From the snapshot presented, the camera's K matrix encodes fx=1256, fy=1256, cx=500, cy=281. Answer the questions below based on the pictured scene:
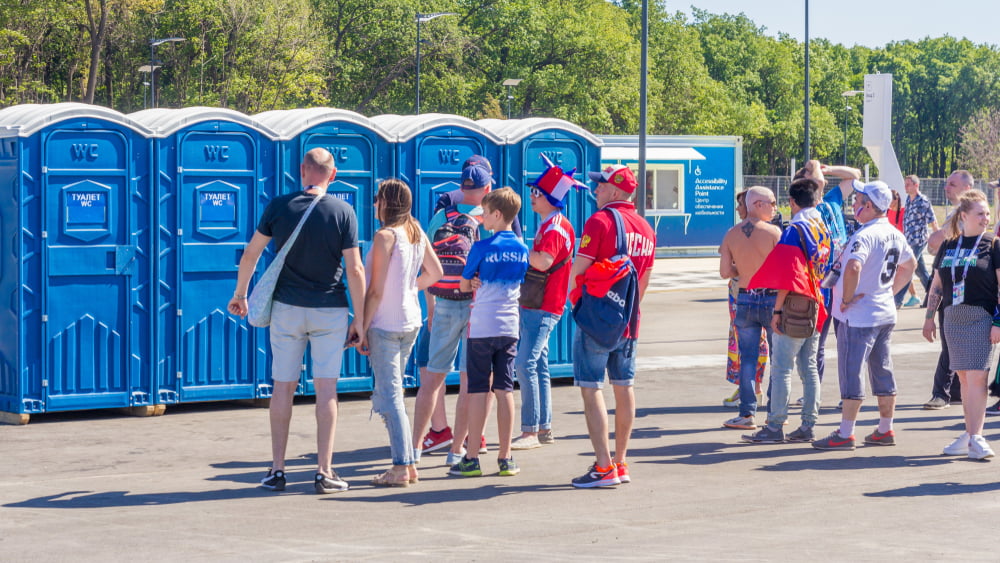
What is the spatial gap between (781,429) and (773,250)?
1.19 metres

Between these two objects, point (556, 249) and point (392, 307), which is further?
point (556, 249)

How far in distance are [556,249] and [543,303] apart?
0.40m

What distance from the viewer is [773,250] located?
8.12 m

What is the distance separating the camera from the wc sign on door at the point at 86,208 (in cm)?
872

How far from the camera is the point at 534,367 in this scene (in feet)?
25.0

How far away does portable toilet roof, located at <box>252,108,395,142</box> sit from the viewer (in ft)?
31.1

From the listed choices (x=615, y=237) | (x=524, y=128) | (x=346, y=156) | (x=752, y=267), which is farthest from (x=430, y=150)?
(x=615, y=237)

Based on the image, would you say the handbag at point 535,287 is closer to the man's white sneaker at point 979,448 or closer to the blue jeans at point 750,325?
the blue jeans at point 750,325

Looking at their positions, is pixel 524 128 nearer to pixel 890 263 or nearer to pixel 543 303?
pixel 543 303

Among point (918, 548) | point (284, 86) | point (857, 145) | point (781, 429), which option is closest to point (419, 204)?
point (781, 429)

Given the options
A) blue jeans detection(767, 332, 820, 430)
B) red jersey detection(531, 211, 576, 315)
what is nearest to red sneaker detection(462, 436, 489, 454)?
red jersey detection(531, 211, 576, 315)

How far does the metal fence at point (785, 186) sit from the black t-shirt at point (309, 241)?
3277 centimetres

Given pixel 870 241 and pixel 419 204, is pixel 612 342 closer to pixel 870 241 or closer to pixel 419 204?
pixel 870 241

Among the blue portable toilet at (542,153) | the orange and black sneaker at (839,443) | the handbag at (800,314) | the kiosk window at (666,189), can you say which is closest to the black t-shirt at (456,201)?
the handbag at (800,314)
